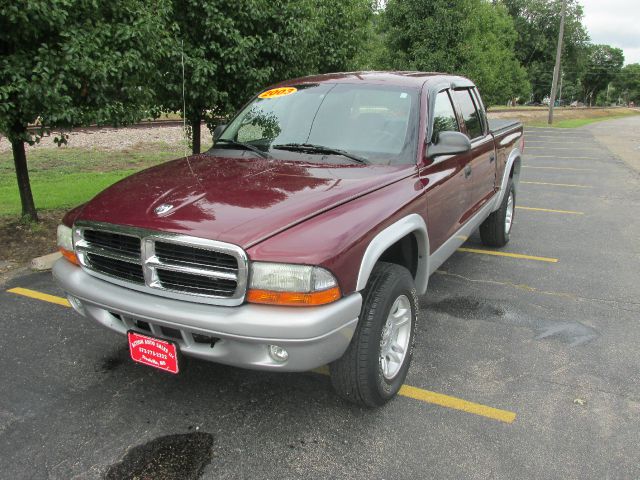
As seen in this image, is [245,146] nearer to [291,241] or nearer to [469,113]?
[291,241]

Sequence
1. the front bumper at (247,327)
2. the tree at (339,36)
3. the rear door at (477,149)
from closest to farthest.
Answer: the front bumper at (247,327), the rear door at (477,149), the tree at (339,36)

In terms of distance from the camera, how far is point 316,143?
3.71m

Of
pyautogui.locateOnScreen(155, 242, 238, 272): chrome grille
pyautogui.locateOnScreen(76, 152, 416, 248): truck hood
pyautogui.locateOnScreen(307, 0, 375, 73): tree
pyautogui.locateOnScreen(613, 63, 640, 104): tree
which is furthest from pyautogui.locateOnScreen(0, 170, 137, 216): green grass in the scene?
pyautogui.locateOnScreen(613, 63, 640, 104): tree

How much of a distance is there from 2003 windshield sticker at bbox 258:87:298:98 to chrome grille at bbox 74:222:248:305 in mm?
1988

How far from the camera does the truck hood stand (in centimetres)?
256

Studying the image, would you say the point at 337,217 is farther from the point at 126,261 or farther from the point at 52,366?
the point at 52,366

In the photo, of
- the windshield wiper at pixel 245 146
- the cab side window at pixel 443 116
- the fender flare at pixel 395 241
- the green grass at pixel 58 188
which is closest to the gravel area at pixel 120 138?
the green grass at pixel 58 188

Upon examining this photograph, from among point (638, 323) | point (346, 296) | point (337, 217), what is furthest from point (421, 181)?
point (638, 323)

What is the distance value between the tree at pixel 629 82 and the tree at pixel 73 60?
130670mm

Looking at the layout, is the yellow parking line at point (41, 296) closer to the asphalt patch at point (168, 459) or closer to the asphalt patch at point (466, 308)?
the asphalt patch at point (168, 459)

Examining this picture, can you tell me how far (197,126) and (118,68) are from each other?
3.05 meters

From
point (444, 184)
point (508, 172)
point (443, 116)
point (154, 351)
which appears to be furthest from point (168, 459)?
point (508, 172)

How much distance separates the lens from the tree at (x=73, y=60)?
4.86m

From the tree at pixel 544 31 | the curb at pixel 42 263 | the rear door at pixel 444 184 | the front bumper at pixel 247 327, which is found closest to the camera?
the front bumper at pixel 247 327
